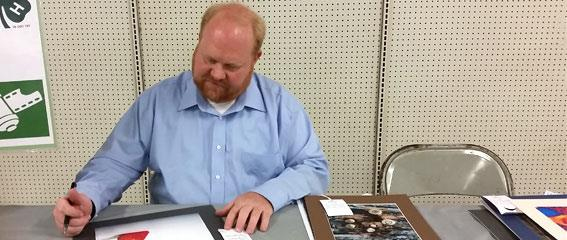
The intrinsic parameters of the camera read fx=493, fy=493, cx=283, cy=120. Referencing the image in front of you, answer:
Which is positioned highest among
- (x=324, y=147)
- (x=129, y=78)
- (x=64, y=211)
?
(x=129, y=78)

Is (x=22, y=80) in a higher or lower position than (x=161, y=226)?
higher

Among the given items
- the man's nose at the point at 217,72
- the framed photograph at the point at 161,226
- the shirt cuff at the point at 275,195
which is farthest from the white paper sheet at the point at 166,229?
the man's nose at the point at 217,72

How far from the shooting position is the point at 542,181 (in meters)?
2.55

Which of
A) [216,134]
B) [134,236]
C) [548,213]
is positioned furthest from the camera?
[216,134]

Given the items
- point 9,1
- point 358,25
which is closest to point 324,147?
point 358,25

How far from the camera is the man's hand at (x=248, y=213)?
1.22 metres

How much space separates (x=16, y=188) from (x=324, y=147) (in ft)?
5.30

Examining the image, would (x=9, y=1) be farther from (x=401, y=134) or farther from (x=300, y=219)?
(x=401, y=134)

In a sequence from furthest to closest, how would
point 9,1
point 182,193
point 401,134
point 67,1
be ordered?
point 401,134 → point 67,1 → point 9,1 → point 182,193

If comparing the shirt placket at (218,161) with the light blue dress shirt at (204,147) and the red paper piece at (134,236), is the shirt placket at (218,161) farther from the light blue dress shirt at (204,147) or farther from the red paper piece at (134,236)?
the red paper piece at (134,236)

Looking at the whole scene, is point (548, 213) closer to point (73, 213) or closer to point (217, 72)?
point (217, 72)

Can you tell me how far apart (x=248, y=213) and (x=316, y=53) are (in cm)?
128

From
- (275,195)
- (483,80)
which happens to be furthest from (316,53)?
(275,195)

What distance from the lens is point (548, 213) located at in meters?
1.27
